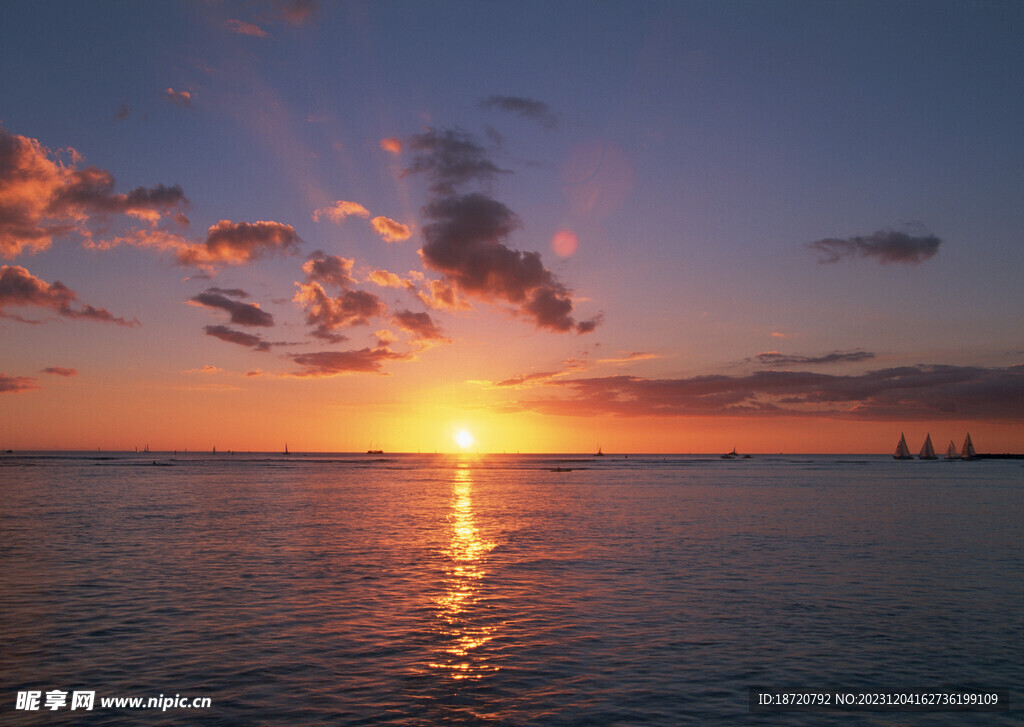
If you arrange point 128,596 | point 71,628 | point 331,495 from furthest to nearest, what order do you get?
point 331,495, point 128,596, point 71,628

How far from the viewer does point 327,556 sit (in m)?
38.5

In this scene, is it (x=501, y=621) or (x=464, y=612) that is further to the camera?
(x=464, y=612)

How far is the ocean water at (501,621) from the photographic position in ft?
54.2

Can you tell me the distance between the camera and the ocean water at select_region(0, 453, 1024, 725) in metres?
16.5

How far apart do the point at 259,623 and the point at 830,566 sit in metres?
29.0

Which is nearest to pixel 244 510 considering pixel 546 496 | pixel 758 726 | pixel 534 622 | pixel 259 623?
pixel 546 496

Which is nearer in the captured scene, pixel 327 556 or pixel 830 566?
pixel 830 566

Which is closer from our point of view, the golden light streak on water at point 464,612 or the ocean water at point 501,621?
the ocean water at point 501,621

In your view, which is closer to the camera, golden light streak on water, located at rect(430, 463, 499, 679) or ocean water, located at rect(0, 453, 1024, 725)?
ocean water, located at rect(0, 453, 1024, 725)

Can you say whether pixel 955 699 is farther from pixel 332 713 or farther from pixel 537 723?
pixel 332 713

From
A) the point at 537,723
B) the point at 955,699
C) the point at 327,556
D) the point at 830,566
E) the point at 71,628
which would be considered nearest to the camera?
the point at 537,723

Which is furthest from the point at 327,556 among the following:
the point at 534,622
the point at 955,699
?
the point at 955,699

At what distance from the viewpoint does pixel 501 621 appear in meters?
24.0

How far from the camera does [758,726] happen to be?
15.1 metres
